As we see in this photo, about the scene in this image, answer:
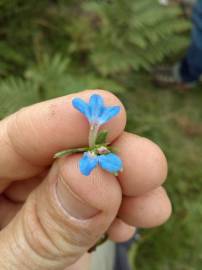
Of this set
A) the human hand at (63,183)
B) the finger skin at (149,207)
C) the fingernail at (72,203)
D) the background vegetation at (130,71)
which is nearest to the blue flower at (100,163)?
the human hand at (63,183)

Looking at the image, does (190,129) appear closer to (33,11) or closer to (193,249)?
(193,249)

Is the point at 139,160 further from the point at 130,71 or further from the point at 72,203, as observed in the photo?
the point at 130,71

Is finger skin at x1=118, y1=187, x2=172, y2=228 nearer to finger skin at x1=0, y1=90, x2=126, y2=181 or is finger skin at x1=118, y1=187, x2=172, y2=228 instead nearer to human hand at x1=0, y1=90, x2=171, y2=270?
human hand at x1=0, y1=90, x2=171, y2=270

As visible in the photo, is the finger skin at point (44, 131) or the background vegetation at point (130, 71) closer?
the finger skin at point (44, 131)

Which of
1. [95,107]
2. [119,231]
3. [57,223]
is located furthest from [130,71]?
[95,107]

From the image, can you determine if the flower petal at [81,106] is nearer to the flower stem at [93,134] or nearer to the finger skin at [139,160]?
the flower stem at [93,134]

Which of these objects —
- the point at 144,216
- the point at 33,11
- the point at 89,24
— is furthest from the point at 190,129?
the point at 144,216

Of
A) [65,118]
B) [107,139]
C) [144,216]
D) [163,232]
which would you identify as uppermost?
[65,118]
